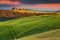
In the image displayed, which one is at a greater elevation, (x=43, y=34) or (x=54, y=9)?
(x=54, y=9)

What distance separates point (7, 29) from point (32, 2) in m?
0.32

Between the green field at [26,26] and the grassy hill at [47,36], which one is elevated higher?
the green field at [26,26]

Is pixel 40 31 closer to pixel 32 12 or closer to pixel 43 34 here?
pixel 43 34

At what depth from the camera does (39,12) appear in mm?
1262

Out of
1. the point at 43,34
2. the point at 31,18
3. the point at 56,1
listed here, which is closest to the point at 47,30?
the point at 43,34

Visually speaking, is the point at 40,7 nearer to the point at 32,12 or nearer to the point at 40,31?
the point at 32,12

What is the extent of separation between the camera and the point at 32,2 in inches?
50.1

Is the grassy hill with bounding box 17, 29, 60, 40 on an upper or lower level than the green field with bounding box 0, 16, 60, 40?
lower

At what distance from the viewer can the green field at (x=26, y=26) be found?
3.92ft

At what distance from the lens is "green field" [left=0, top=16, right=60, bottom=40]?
119 cm

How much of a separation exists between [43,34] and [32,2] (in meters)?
0.29

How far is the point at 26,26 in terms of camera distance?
1210 millimetres

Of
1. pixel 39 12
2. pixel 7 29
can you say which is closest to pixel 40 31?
pixel 39 12

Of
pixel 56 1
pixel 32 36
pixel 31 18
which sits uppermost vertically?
pixel 56 1
